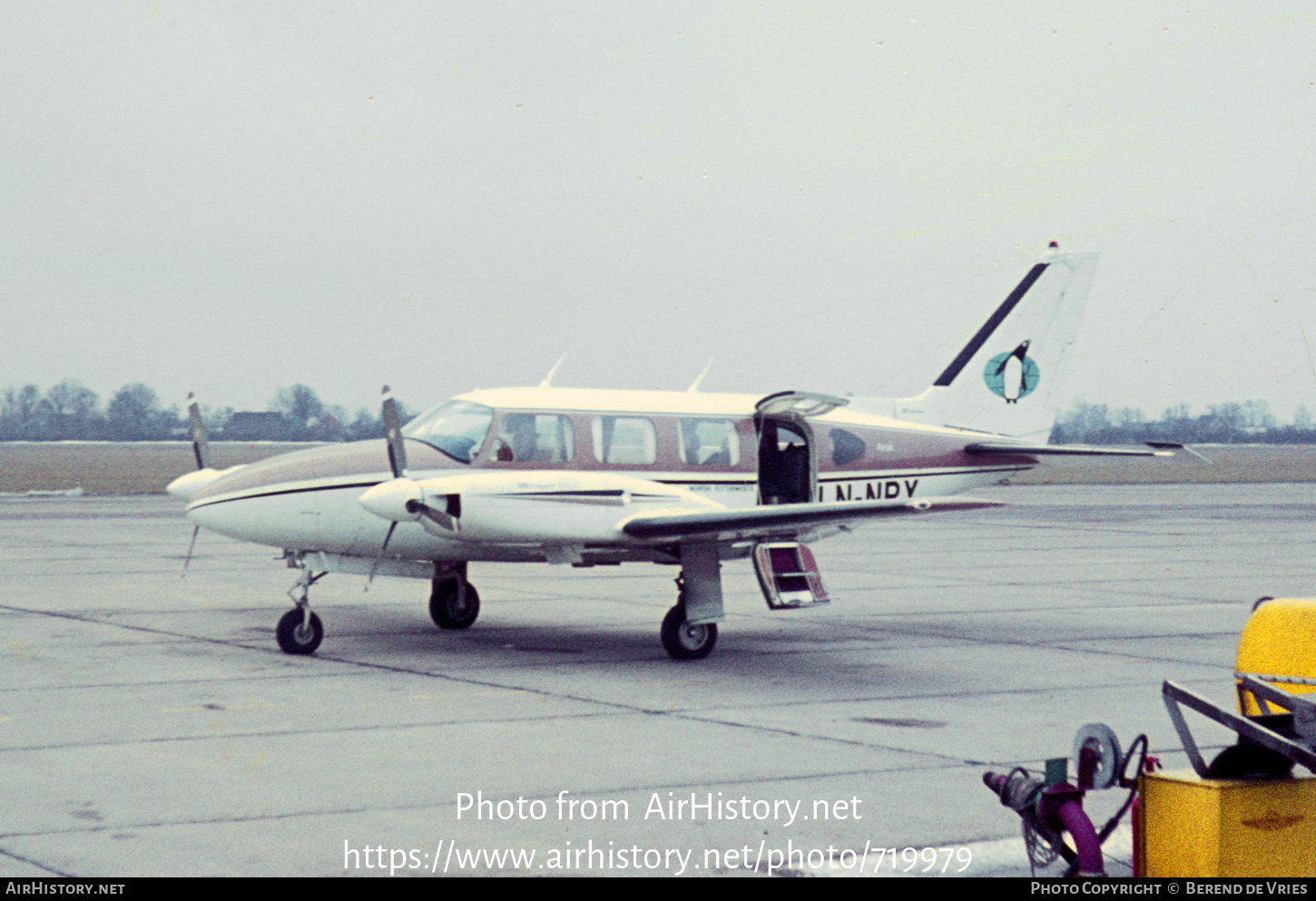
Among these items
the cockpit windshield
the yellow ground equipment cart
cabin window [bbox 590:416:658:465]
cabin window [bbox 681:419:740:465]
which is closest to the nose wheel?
the cockpit windshield

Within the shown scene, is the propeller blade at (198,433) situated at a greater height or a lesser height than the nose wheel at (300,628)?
greater

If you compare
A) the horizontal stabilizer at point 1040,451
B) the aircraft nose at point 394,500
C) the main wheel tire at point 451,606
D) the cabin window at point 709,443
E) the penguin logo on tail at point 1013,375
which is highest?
the penguin logo on tail at point 1013,375

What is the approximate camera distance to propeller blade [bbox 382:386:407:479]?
12.4 m

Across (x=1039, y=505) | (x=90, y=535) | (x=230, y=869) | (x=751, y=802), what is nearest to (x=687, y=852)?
(x=751, y=802)

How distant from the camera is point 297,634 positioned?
1287cm

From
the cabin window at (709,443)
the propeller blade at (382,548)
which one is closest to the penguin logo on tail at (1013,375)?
the cabin window at (709,443)

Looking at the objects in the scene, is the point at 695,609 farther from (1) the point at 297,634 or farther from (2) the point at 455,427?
(1) the point at 297,634

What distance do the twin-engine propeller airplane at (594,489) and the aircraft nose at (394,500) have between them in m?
0.01

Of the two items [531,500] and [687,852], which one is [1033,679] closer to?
[531,500]

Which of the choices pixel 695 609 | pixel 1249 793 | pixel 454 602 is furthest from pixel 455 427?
pixel 1249 793

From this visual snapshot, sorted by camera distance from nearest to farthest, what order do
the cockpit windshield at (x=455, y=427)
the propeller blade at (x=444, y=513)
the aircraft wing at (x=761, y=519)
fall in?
the propeller blade at (x=444, y=513) < the aircraft wing at (x=761, y=519) < the cockpit windshield at (x=455, y=427)

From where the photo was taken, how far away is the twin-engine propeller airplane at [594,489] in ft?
40.7

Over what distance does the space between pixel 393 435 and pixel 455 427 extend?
1.18 metres

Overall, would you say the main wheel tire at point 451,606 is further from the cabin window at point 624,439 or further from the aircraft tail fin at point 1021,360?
the aircraft tail fin at point 1021,360
